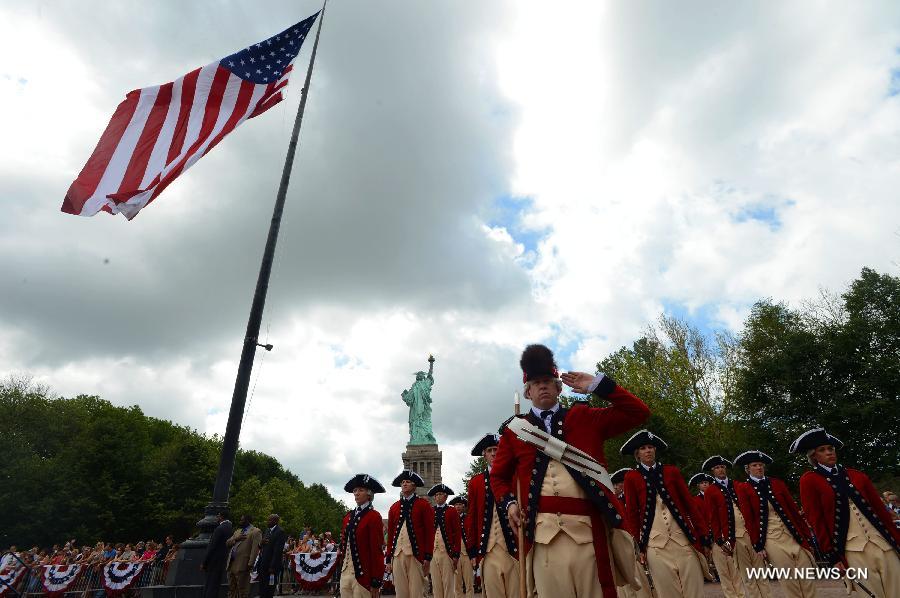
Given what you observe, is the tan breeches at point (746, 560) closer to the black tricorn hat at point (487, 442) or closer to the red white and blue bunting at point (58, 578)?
the black tricorn hat at point (487, 442)

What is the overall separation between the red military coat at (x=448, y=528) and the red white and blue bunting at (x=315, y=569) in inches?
359

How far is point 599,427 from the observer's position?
459cm

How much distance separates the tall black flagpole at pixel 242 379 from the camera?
10.5m

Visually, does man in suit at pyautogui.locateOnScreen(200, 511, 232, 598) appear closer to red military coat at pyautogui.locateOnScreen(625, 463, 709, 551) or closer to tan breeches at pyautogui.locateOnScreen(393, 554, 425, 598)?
tan breeches at pyautogui.locateOnScreen(393, 554, 425, 598)

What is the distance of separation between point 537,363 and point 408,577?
756 cm

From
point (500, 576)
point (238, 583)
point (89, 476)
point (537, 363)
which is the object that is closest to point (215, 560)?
point (500, 576)

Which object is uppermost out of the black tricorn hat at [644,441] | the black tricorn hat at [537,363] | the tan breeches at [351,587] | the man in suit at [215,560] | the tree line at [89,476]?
the tree line at [89,476]

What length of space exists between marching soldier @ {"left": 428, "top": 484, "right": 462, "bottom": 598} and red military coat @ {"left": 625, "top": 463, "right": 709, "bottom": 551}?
465 centimetres

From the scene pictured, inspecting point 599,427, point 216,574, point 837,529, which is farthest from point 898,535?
point 216,574

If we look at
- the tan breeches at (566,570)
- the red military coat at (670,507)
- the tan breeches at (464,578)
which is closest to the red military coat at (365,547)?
the tan breeches at (464,578)

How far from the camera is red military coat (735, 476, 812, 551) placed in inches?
365

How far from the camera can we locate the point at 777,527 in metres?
9.48

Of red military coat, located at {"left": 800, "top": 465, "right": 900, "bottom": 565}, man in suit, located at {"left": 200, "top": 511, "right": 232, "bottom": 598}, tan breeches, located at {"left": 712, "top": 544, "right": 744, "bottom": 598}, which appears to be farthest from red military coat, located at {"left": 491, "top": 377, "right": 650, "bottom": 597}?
tan breeches, located at {"left": 712, "top": 544, "right": 744, "bottom": 598}

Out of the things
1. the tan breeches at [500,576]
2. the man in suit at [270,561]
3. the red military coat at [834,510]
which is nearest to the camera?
the red military coat at [834,510]
